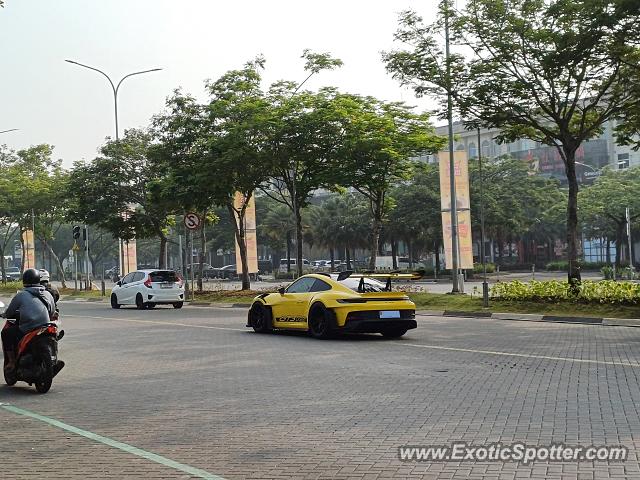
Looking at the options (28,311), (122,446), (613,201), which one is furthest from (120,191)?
(122,446)

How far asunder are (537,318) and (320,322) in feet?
24.9

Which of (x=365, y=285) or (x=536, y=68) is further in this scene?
(x=536, y=68)

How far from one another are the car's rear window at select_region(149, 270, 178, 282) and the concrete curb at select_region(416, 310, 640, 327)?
426 inches

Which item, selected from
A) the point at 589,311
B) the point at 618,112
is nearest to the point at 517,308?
the point at 589,311

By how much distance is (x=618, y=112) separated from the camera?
968 inches

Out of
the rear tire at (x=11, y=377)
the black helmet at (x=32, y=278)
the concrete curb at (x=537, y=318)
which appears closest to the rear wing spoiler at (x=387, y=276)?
the concrete curb at (x=537, y=318)

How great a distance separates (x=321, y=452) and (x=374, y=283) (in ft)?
35.4

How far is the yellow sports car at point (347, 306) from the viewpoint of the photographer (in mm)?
16906

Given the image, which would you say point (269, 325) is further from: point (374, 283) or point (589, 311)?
point (589, 311)

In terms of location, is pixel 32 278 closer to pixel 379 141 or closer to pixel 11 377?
pixel 11 377

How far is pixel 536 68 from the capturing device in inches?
942

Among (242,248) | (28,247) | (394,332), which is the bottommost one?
(394,332)

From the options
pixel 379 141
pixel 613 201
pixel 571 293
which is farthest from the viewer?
pixel 613 201

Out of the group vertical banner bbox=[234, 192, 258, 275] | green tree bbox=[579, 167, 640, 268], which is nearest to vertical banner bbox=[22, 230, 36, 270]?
vertical banner bbox=[234, 192, 258, 275]
